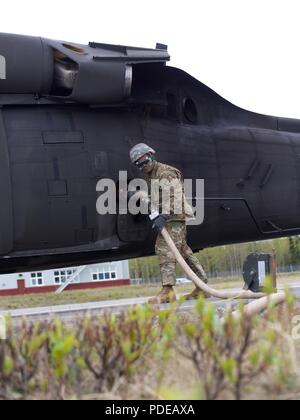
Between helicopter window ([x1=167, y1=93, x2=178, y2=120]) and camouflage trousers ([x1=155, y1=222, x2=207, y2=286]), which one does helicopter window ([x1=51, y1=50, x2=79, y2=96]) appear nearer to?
helicopter window ([x1=167, y1=93, x2=178, y2=120])

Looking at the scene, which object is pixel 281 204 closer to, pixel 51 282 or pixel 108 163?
pixel 108 163

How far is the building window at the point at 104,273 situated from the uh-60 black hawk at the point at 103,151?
147 feet

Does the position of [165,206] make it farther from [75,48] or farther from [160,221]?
[75,48]

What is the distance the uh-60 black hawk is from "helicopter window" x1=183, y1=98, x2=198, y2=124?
12 mm

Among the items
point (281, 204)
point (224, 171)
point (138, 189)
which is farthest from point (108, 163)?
point (281, 204)

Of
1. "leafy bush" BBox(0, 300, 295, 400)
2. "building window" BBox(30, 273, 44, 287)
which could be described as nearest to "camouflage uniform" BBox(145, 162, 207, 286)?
"leafy bush" BBox(0, 300, 295, 400)

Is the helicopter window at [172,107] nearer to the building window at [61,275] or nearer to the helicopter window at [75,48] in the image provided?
the helicopter window at [75,48]

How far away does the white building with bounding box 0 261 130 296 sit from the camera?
4809 centimetres

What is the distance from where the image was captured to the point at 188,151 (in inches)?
266

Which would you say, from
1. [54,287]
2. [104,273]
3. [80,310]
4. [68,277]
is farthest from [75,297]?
[104,273]

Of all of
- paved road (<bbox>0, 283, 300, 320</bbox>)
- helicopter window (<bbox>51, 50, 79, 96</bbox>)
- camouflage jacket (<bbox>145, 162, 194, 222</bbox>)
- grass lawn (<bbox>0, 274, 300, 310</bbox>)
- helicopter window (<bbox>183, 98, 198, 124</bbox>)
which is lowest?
grass lawn (<bbox>0, 274, 300, 310</bbox>)

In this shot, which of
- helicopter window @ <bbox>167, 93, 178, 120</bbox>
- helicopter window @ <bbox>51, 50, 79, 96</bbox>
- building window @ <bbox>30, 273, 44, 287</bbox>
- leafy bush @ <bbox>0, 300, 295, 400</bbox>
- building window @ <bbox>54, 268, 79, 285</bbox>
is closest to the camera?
leafy bush @ <bbox>0, 300, 295, 400</bbox>

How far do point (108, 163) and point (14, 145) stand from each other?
3.17 ft

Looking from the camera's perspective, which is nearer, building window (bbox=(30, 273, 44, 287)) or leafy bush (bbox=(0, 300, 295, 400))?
leafy bush (bbox=(0, 300, 295, 400))
